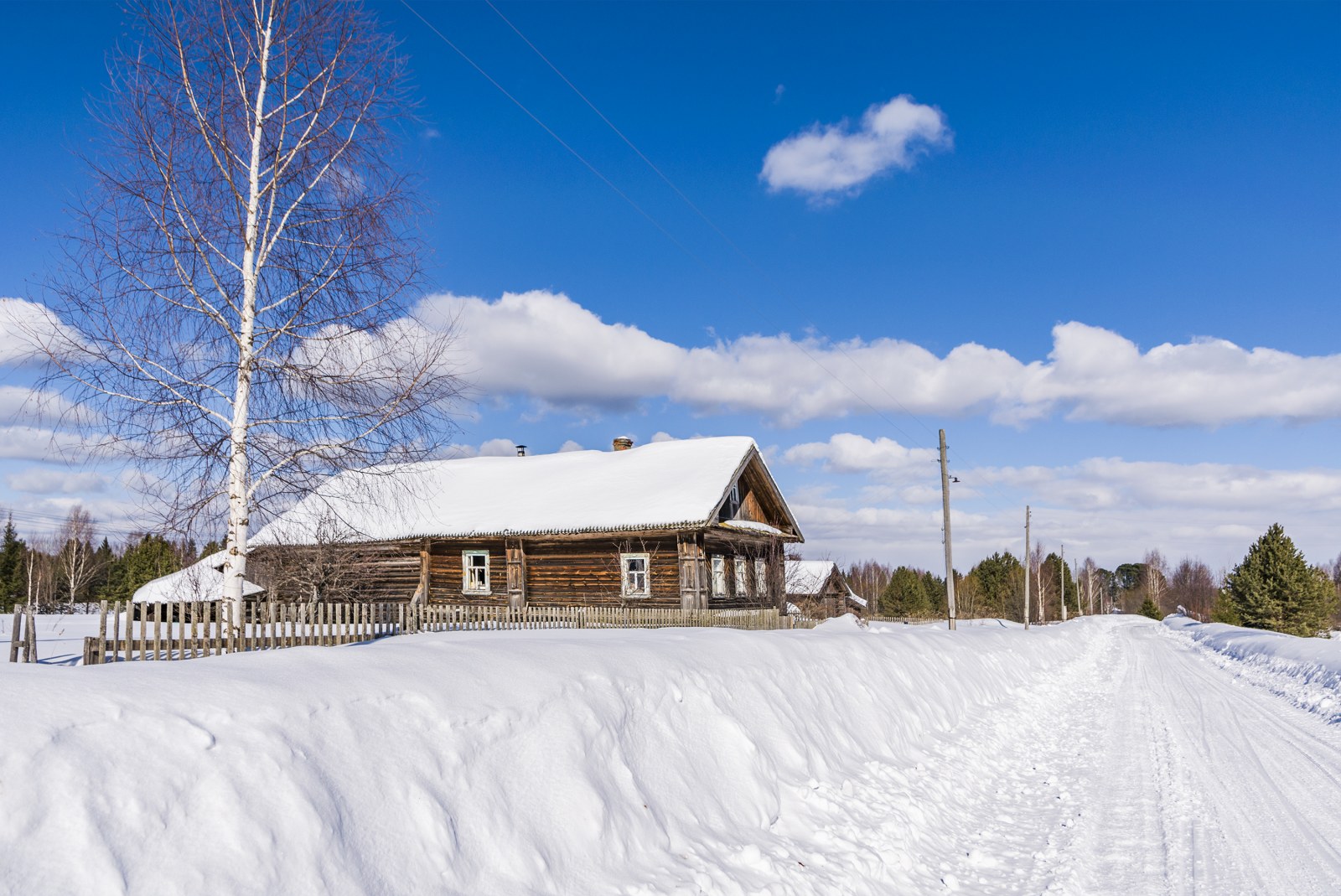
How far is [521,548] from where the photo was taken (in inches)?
1024

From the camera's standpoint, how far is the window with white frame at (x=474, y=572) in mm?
26766

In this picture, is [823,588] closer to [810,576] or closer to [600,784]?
[810,576]

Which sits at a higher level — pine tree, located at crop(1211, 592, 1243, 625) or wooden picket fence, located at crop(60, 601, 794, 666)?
wooden picket fence, located at crop(60, 601, 794, 666)

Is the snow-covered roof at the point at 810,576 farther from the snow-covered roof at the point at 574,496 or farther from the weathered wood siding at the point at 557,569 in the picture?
the snow-covered roof at the point at 574,496

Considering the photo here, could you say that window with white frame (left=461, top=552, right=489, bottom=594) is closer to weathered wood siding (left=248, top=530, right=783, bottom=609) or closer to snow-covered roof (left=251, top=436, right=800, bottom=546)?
weathered wood siding (left=248, top=530, right=783, bottom=609)

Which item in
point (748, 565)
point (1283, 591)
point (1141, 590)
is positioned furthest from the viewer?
point (1141, 590)

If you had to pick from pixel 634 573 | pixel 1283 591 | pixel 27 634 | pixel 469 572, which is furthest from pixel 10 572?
pixel 1283 591

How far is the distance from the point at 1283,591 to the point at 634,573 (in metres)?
45.6

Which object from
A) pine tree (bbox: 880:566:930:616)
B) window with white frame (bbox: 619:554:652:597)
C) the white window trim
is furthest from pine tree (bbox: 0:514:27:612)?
pine tree (bbox: 880:566:930:616)

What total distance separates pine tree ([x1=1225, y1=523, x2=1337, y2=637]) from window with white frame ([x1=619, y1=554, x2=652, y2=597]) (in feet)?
146

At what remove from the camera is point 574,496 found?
2692cm

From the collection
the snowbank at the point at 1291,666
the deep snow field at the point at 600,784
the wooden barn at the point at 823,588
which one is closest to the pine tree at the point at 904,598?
the wooden barn at the point at 823,588

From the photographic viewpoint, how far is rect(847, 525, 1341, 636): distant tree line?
49.0 meters

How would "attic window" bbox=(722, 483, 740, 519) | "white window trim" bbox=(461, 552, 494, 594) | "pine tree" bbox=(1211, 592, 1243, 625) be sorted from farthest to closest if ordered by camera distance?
"pine tree" bbox=(1211, 592, 1243, 625) → "white window trim" bbox=(461, 552, 494, 594) → "attic window" bbox=(722, 483, 740, 519)
